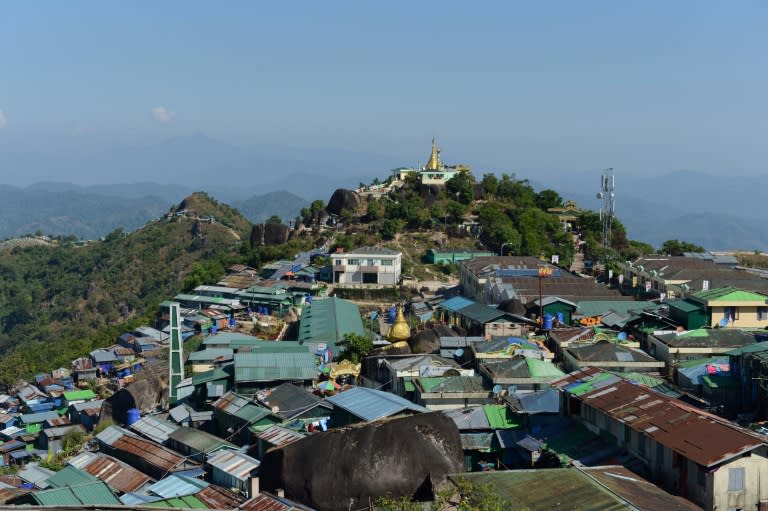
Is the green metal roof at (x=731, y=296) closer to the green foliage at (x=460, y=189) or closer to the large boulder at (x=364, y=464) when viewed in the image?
the large boulder at (x=364, y=464)

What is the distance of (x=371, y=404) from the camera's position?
21406mm

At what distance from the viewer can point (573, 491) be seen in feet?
51.4

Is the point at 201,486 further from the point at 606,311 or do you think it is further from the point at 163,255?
the point at 163,255

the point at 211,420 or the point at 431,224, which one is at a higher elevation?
the point at 431,224

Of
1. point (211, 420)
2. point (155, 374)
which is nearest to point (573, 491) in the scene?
point (211, 420)

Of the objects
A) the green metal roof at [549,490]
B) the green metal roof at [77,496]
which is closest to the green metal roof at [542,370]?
the green metal roof at [549,490]

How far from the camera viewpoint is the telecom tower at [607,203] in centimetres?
5228

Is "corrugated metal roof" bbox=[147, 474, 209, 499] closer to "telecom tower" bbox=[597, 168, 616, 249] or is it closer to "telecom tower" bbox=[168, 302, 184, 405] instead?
"telecom tower" bbox=[168, 302, 184, 405]

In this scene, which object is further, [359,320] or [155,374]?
[359,320]

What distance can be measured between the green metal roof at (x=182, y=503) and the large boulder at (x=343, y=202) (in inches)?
1719

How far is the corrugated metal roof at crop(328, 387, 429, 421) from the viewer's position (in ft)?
66.8

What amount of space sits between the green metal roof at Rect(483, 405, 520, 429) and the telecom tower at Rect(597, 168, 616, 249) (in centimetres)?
3250

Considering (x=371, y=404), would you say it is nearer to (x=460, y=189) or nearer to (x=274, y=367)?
(x=274, y=367)

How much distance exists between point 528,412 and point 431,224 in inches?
1430
